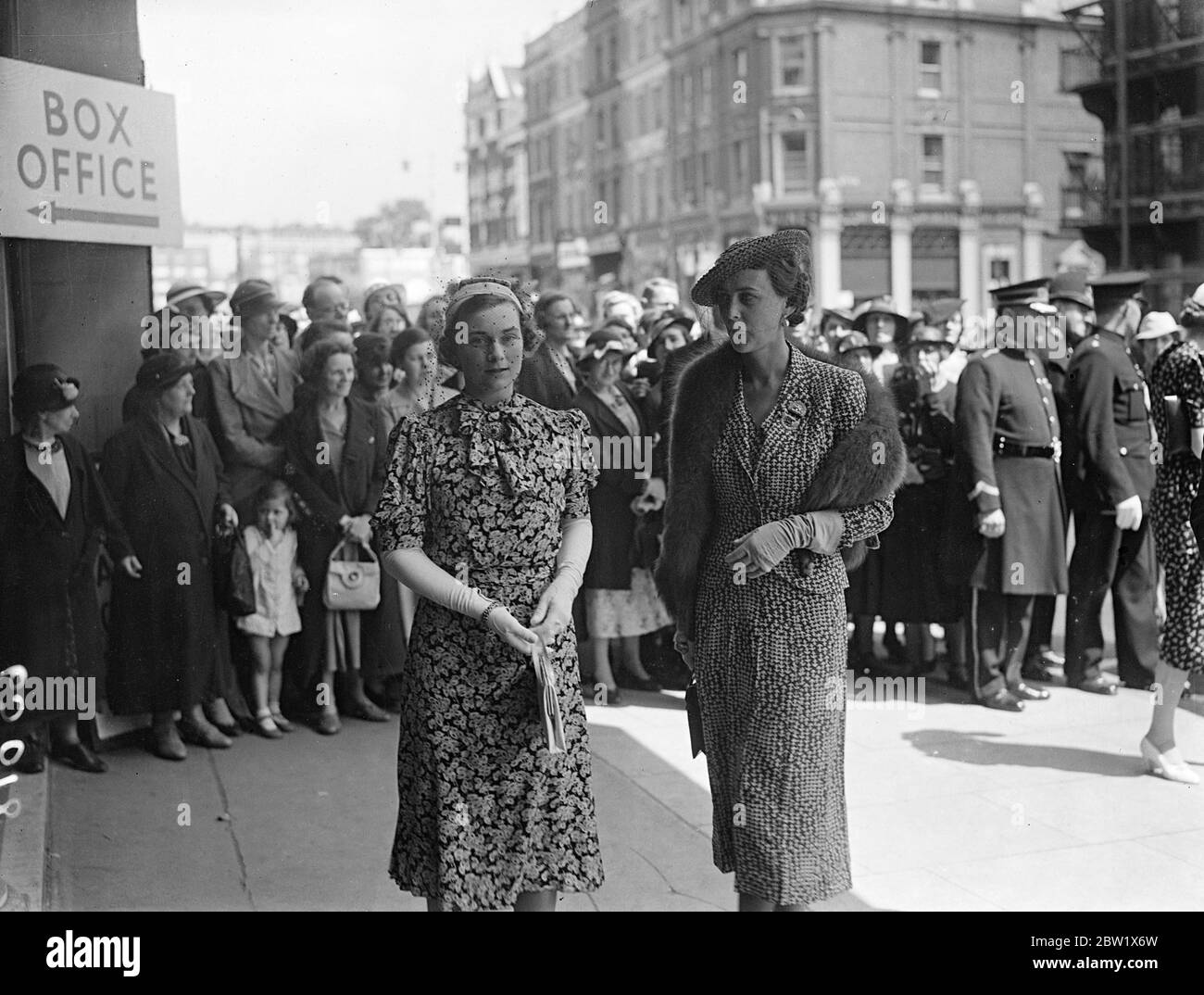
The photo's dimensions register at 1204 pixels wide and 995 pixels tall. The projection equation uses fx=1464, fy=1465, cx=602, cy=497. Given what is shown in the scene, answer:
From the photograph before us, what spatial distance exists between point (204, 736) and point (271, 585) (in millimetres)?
687

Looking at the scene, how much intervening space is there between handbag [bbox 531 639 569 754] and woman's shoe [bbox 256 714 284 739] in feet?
9.39

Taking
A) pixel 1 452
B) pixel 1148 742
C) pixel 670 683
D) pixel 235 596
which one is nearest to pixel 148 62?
pixel 1 452

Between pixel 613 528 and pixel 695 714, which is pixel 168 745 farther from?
pixel 695 714

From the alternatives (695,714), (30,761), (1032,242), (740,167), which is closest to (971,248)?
(1032,242)

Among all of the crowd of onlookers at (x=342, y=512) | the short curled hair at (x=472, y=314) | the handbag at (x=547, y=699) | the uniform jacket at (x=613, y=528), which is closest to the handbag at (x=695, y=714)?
the handbag at (x=547, y=699)

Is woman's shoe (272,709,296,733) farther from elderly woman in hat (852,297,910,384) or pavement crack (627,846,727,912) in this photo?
elderly woman in hat (852,297,910,384)

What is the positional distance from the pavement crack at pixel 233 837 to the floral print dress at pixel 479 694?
1076mm

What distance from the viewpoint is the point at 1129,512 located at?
671cm

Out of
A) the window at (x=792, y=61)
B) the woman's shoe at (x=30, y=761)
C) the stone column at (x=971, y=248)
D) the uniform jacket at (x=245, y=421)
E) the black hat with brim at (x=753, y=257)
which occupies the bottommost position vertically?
the woman's shoe at (x=30, y=761)

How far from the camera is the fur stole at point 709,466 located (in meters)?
3.70

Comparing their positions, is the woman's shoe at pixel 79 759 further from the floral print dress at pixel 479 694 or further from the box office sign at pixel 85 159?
the floral print dress at pixel 479 694

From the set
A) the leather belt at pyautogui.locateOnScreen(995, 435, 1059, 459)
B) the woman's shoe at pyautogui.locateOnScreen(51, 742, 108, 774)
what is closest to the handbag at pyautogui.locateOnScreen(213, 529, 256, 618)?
the woman's shoe at pyautogui.locateOnScreen(51, 742, 108, 774)

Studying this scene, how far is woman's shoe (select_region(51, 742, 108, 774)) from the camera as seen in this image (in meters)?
5.67
